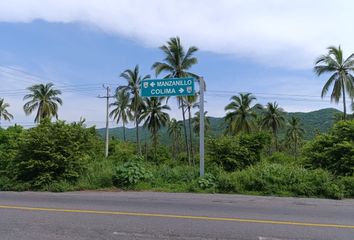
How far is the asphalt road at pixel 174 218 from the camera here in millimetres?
6699

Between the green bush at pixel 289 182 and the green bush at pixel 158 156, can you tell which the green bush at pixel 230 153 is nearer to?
the green bush at pixel 289 182

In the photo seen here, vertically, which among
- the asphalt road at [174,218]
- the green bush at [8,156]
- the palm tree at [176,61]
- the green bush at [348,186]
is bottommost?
the asphalt road at [174,218]

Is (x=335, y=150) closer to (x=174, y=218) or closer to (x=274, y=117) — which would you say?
(x=174, y=218)

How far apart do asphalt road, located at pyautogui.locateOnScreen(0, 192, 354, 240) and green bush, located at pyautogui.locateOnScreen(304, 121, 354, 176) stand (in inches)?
231

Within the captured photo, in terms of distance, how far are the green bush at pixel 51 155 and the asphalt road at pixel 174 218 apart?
11.9ft

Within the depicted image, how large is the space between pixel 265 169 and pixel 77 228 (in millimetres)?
9380

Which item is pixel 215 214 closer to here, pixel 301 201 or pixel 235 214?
pixel 235 214

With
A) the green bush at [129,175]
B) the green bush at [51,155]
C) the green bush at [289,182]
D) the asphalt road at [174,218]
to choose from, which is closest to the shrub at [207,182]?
the green bush at [289,182]

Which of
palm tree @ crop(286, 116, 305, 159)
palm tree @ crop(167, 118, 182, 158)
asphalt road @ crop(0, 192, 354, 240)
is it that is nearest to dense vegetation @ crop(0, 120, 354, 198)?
asphalt road @ crop(0, 192, 354, 240)

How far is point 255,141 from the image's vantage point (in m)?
31.5

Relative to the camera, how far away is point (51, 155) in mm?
15445

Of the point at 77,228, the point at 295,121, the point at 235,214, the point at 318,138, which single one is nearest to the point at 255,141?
the point at 318,138

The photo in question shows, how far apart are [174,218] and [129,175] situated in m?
6.86

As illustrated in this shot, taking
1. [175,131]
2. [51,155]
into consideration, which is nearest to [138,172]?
[51,155]
